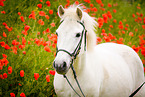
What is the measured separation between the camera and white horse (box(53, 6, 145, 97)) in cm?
175

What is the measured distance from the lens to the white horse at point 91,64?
1.75m

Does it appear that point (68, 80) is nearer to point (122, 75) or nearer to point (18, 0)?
point (122, 75)

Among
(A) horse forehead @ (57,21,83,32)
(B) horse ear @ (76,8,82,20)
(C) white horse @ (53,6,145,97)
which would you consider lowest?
(C) white horse @ (53,6,145,97)

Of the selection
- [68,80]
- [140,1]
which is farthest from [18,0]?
[140,1]

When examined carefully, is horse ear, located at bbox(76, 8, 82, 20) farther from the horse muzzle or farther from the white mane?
the horse muzzle

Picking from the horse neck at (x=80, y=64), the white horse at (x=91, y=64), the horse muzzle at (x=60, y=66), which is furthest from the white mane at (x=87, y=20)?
the horse muzzle at (x=60, y=66)

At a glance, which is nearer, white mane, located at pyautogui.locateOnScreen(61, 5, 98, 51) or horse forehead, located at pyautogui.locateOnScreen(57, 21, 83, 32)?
horse forehead, located at pyautogui.locateOnScreen(57, 21, 83, 32)

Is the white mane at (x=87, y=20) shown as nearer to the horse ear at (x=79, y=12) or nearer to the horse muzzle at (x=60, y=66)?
the horse ear at (x=79, y=12)

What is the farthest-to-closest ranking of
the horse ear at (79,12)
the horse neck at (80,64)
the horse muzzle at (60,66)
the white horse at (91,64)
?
1. the horse neck at (80,64)
2. the horse ear at (79,12)
3. the white horse at (91,64)
4. the horse muzzle at (60,66)

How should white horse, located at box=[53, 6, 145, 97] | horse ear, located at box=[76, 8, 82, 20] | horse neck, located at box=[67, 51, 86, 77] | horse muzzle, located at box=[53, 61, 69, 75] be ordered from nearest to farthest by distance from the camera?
1. horse muzzle, located at box=[53, 61, 69, 75]
2. white horse, located at box=[53, 6, 145, 97]
3. horse ear, located at box=[76, 8, 82, 20]
4. horse neck, located at box=[67, 51, 86, 77]

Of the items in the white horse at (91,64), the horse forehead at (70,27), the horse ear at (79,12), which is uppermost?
the horse ear at (79,12)

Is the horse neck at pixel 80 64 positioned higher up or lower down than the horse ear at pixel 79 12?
lower down

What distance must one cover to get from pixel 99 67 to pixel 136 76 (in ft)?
4.23

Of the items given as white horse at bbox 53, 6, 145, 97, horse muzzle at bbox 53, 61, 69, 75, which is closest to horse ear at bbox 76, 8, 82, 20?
white horse at bbox 53, 6, 145, 97
